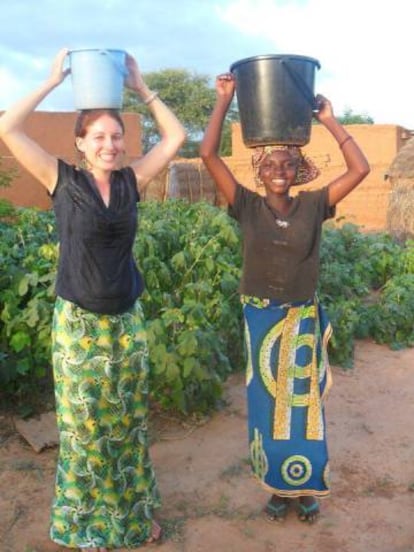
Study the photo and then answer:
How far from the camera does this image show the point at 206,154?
8.24ft

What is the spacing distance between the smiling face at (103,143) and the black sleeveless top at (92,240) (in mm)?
60

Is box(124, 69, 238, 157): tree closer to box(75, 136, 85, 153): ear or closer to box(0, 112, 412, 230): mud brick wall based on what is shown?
box(0, 112, 412, 230): mud brick wall

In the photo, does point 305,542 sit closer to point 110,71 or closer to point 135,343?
point 135,343

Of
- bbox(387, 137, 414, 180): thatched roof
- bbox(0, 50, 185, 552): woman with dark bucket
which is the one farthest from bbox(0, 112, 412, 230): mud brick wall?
bbox(0, 50, 185, 552): woman with dark bucket

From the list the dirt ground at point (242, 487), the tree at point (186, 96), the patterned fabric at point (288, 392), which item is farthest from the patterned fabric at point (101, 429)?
the tree at point (186, 96)

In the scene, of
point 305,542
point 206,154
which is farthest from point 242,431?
point 206,154

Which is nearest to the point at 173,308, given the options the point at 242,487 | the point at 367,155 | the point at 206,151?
the point at 242,487

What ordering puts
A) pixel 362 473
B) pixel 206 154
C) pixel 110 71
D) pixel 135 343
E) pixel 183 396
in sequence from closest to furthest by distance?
pixel 110 71, pixel 135 343, pixel 206 154, pixel 362 473, pixel 183 396

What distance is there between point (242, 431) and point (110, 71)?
217 cm

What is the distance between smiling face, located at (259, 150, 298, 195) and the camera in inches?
97.3

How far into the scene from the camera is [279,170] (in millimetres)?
2479

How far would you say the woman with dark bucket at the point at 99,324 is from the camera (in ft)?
7.26

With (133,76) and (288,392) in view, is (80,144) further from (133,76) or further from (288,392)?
(288,392)

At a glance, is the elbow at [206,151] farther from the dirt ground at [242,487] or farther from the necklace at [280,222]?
the dirt ground at [242,487]
